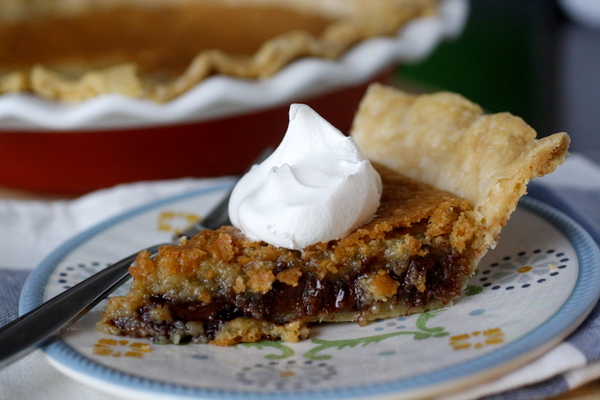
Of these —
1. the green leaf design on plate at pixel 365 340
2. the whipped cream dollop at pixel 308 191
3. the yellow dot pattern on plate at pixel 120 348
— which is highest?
the whipped cream dollop at pixel 308 191

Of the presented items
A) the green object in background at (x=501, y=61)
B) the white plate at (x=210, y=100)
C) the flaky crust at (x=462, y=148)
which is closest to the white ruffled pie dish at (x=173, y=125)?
the white plate at (x=210, y=100)

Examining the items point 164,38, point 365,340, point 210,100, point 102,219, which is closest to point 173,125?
point 210,100

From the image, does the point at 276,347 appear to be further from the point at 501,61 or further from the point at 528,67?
the point at 501,61

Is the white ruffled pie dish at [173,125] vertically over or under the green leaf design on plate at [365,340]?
over

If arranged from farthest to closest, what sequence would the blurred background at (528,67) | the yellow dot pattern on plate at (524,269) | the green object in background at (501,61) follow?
the green object in background at (501,61)
the blurred background at (528,67)
the yellow dot pattern on plate at (524,269)

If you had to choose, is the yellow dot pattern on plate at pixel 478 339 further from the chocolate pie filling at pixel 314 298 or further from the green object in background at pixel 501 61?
the green object in background at pixel 501 61

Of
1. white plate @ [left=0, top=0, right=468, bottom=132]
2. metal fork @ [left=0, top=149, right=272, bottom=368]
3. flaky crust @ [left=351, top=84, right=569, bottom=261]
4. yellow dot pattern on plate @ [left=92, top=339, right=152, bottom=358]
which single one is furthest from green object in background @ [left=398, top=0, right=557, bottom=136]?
yellow dot pattern on plate @ [left=92, top=339, right=152, bottom=358]

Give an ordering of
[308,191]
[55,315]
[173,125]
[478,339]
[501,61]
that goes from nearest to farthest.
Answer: [478,339], [55,315], [308,191], [173,125], [501,61]

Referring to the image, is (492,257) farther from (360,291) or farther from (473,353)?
(473,353)
